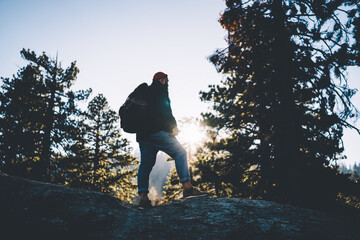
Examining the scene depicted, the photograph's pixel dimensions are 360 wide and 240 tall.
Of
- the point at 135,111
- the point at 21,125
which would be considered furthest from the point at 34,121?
the point at 135,111

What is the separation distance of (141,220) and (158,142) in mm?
1339

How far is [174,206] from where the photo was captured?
299 centimetres

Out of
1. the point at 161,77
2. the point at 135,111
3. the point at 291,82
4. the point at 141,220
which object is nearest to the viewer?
the point at 141,220

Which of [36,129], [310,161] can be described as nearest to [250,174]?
[310,161]

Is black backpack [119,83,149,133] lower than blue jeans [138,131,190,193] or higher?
higher

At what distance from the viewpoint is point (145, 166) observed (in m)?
3.33

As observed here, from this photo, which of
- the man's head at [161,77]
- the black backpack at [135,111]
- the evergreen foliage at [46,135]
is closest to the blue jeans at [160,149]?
the black backpack at [135,111]

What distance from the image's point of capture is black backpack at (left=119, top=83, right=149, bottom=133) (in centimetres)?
320

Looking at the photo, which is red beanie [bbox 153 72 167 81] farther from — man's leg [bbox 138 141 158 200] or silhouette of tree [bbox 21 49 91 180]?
silhouette of tree [bbox 21 49 91 180]

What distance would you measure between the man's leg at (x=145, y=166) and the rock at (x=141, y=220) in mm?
537

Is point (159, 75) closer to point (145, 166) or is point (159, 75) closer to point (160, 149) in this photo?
point (160, 149)

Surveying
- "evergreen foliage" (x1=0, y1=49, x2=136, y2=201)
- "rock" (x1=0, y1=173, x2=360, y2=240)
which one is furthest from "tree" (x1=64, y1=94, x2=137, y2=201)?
"rock" (x1=0, y1=173, x2=360, y2=240)

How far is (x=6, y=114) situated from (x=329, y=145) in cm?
1518

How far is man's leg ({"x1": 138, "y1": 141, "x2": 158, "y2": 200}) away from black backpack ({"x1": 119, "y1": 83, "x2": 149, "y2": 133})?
0.37m
